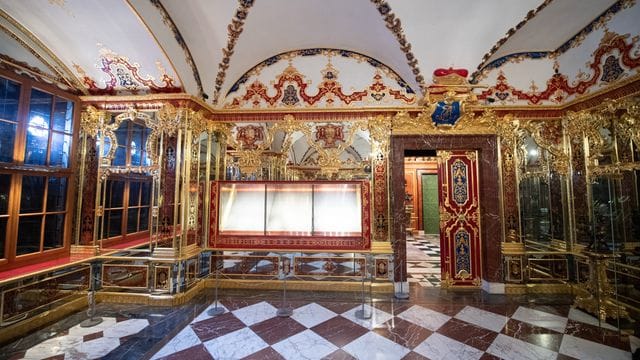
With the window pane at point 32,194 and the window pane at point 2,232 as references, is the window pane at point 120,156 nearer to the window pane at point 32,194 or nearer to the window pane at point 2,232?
the window pane at point 32,194

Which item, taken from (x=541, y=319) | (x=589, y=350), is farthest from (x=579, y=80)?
(x=589, y=350)

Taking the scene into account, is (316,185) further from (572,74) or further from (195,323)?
(572,74)

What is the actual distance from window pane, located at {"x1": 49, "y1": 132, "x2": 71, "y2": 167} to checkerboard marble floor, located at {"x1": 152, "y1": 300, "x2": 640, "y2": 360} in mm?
2747

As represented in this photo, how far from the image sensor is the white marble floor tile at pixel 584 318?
3066 millimetres

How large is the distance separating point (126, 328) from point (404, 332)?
10.2 ft

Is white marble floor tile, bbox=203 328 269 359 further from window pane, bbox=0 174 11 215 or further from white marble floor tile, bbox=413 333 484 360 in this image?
window pane, bbox=0 174 11 215

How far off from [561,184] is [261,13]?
4.82m

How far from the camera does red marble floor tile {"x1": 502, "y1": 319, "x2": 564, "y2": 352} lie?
2.72 meters

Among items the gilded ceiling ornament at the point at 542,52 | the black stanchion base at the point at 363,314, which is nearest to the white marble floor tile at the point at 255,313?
the black stanchion base at the point at 363,314

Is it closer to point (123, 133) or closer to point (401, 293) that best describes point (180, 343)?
point (401, 293)

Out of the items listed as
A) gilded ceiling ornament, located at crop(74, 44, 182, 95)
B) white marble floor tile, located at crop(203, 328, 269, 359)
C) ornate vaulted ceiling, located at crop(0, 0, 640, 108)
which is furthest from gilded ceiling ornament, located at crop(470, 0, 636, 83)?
white marble floor tile, located at crop(203, 328, 269, 359)

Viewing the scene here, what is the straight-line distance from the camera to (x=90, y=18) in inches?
113

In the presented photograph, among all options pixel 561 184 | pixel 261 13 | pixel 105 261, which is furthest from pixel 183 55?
pixel 561 184

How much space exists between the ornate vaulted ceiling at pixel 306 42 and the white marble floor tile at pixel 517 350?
129 inches
